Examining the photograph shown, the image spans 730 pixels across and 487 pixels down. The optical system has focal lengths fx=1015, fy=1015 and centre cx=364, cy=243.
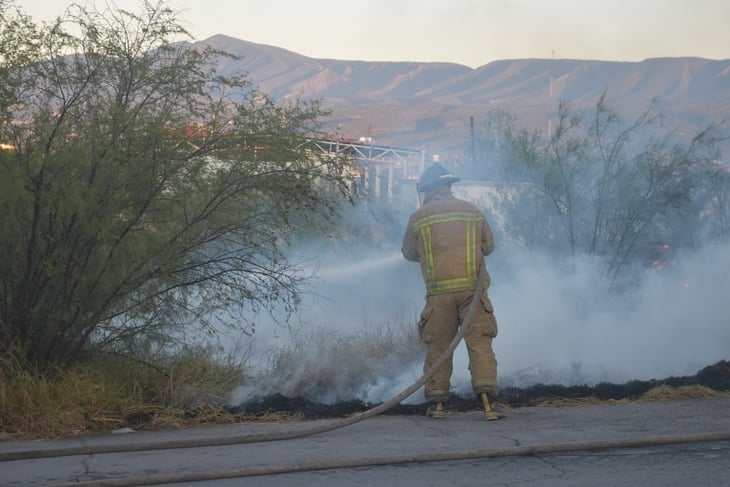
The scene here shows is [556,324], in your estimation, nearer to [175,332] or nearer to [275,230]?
[275,230]

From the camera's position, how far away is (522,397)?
877 centimetres

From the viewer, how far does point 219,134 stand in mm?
8734

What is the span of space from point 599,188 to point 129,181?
14458 millimetres

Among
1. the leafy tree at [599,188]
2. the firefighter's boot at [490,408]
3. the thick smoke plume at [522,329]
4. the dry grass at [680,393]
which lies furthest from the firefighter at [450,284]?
the leafy tree at [599,188]

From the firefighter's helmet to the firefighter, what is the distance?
21 cm

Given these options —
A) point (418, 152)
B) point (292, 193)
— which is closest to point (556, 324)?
point (292, 193)

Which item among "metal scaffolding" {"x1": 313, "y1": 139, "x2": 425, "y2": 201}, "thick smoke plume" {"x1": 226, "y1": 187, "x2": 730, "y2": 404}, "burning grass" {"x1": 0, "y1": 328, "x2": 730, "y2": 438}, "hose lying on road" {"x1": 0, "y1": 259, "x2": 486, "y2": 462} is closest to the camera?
"hose lying on road" {"x1": 0, "y1": 259, "x2": 486, "y2": 462}

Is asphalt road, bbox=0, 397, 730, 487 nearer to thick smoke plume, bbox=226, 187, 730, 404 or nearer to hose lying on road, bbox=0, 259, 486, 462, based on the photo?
hose lying on road, bbox=0, 259, 486, 462

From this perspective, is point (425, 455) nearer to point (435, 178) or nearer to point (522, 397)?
point (522, 397)

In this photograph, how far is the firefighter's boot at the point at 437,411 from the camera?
311 inches

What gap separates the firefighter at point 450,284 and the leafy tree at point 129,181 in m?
1.39

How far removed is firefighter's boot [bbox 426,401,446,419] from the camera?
7887 mm

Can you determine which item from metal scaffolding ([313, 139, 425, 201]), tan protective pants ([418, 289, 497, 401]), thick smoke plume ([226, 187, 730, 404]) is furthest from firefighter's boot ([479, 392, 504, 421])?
metal scaffolding ([313, 139, 425, 201])

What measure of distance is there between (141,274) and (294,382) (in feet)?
6.39
